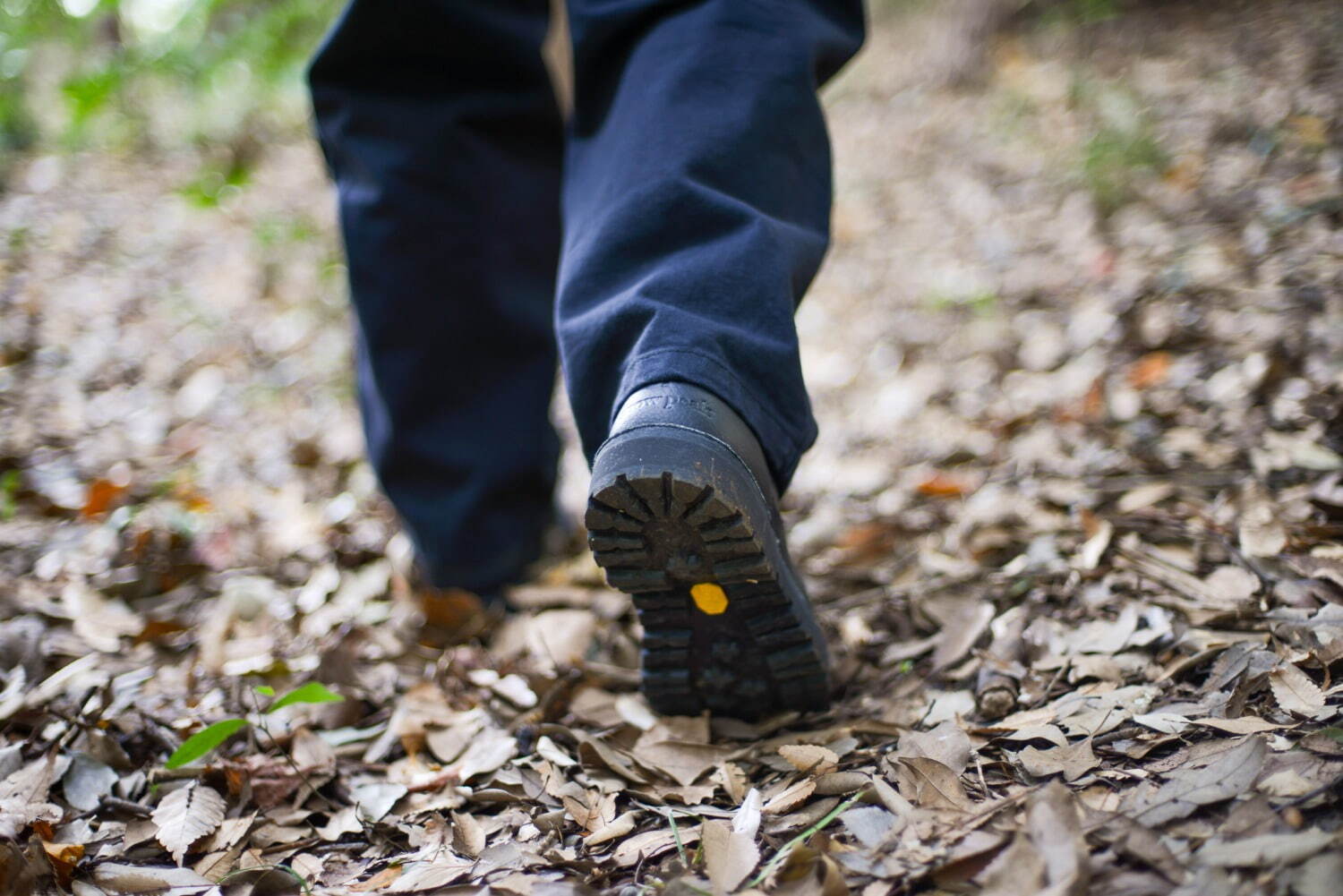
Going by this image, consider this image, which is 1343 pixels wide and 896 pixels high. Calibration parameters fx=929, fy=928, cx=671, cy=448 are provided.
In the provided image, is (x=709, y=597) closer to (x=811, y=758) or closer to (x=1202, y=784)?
(x=811, y=758)

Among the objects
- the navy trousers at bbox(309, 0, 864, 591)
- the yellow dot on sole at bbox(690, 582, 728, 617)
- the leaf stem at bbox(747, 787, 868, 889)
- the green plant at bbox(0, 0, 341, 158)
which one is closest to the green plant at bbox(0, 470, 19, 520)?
the navy trousers at bbox(309, 0, 864, 591)

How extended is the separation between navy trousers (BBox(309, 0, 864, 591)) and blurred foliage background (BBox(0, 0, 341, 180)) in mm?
3234

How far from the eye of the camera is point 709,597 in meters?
0.91

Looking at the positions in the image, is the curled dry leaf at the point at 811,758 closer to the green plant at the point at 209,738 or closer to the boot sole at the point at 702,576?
the boot sole at the point at 702,576

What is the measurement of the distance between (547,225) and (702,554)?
0.76 m

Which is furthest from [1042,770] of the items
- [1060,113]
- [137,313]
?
[1060,113]

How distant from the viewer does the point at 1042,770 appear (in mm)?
828

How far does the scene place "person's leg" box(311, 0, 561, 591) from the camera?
1241 millimetres

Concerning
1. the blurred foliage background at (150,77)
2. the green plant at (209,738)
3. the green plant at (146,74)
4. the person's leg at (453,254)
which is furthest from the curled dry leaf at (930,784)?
the green plant at (146,74)

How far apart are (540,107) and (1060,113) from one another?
285 centimetres

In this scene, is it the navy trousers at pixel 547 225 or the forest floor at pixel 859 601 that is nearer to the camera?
the forest floor at pixel 859 601

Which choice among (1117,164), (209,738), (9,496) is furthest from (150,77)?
(209,738)

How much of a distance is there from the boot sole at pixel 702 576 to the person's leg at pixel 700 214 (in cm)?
9

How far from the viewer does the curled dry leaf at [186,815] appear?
896mm
